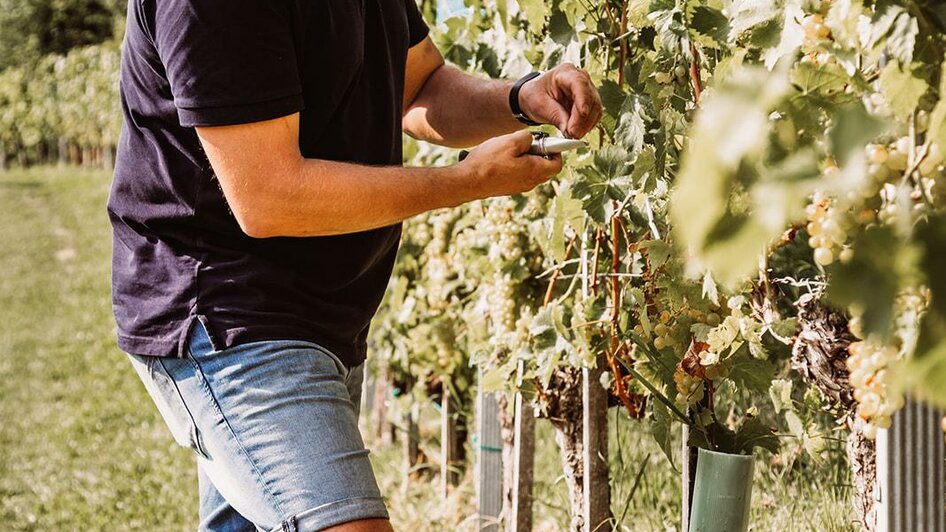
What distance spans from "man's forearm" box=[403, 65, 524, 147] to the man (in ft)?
0.87

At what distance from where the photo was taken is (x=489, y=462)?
337 cm

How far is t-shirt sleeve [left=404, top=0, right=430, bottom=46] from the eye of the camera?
2.33 m

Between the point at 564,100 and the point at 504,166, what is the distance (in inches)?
12.7

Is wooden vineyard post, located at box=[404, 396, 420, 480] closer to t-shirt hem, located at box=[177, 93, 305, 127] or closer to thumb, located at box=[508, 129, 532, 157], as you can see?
thumb, located at box=[508, 129, 532, 157]

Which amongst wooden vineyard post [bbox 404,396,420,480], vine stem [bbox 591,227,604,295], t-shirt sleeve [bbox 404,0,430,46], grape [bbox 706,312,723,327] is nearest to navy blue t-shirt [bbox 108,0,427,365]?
t-shirt sleeve [bbox 404,0,430,46]

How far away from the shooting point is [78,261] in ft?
40.4

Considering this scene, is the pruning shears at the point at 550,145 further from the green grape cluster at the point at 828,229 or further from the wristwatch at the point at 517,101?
the green grape cluster at the point at 828,229

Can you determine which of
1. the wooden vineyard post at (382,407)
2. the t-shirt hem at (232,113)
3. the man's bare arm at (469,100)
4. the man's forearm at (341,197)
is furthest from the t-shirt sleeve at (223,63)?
the wooden vineyard post at (382,407)

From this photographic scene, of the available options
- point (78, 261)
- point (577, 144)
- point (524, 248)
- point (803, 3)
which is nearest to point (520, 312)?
point (524, 248)

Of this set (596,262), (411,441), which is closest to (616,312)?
(596,262)

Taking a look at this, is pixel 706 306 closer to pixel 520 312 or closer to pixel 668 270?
pixel 668 270

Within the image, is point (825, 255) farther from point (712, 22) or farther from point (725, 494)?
point (725, 494)

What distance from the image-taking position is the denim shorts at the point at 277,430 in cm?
173

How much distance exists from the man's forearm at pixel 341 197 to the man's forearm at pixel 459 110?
1.64ft
